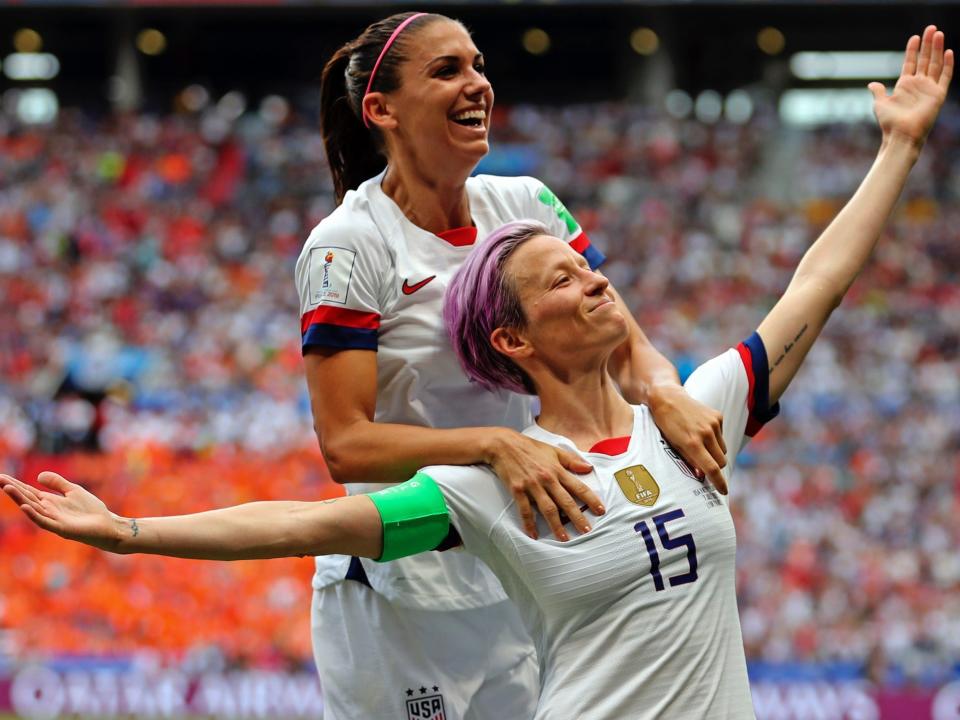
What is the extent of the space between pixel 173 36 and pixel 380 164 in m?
24.8

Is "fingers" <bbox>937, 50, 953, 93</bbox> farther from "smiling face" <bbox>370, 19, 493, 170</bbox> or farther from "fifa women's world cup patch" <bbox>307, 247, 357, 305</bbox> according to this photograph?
"fifa women's world cup patch" <bbox>307, 247, 357, 305</bbox>

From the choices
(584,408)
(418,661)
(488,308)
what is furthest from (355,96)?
(418,661)

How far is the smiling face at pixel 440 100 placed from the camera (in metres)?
Result: 3.71

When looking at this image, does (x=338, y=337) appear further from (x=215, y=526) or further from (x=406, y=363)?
(x=215, y=526)

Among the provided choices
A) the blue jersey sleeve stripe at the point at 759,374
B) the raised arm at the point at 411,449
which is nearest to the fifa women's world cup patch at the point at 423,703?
the raised arm at the point at 411,449

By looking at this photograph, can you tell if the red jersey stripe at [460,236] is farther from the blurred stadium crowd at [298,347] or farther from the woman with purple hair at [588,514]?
the blurred stadium crowd at [298,347]

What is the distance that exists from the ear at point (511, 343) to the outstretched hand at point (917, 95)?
1.21m

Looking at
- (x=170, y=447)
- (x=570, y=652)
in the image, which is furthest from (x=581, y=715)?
(x=170, y=447)

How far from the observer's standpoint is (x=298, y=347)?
59.1 ft

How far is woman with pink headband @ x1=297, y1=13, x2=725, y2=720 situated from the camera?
352cm

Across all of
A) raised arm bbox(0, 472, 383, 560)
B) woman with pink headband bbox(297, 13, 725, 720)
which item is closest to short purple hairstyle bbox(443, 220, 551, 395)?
woman with pink headband bbox(297, 13, 725, 720)

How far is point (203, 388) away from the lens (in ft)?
57.4

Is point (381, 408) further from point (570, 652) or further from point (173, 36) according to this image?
point (173, 36)

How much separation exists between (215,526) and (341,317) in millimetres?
898
